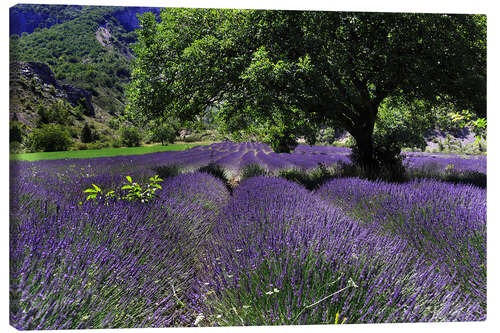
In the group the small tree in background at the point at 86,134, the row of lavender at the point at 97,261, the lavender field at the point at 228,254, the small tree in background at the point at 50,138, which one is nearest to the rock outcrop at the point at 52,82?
the small tree in background at the point at 86,134

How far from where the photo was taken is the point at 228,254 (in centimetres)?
180

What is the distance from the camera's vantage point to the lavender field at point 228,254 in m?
1.51

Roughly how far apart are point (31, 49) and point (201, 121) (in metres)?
1.74

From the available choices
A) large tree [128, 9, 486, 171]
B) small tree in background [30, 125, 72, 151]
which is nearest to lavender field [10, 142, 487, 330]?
small tree in background [30, 125, 72, 151]

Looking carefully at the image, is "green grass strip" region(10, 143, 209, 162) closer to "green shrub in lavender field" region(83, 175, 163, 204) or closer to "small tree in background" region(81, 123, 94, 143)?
"small tree in background" region(81, 123, 94, 143)

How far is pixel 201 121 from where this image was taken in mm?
3395

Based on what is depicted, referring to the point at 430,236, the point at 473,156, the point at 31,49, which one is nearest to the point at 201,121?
the point at 31,49

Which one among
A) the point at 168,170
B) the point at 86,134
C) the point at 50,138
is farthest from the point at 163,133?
the point at 50,138

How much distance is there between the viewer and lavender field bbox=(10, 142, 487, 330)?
1507 millimetres

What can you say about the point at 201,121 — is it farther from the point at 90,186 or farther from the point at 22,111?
the point at 22,111

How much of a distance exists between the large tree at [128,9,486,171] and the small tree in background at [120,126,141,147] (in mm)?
244

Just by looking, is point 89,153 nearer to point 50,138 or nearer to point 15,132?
point 50,138

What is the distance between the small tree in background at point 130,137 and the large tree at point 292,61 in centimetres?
24
